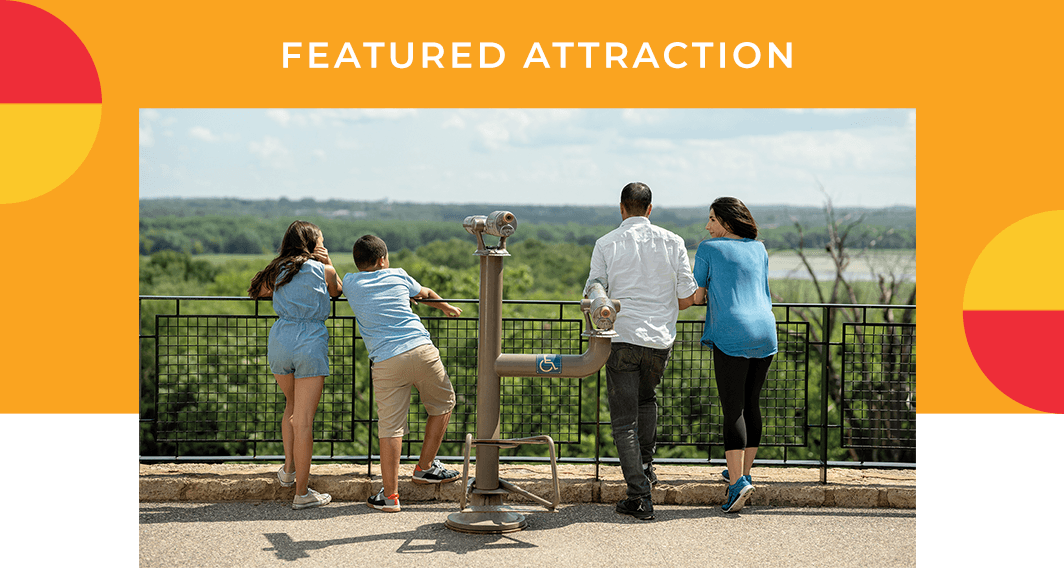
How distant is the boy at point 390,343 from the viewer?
436cm

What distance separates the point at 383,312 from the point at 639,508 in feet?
5.80

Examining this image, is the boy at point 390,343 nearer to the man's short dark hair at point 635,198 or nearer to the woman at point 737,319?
the man's short dark hair at point 635,198

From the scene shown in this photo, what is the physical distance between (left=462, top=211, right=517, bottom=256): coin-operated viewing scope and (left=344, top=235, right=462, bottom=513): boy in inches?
17.2

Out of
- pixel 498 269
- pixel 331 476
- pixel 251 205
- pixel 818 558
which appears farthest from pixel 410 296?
pixel 251 205

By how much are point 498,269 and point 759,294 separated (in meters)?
1.45

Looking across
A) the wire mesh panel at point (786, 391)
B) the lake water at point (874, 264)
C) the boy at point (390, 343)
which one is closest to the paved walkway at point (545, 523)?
the wire mesh panel at point (786, 391)

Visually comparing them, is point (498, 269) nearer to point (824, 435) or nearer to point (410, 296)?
point (410, 296)

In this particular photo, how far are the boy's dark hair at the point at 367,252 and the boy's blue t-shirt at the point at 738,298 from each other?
175 centimetres

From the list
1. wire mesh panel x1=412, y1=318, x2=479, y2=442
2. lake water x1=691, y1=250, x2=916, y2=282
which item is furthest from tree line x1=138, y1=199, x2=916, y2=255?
wire mesh panel x1=412, y1=318, x2=479, y2=442

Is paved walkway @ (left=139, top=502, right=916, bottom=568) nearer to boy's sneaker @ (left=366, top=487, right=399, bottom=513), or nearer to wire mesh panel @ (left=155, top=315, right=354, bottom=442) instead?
boy's sneaker @ (left=366, top=487, right=399, bottom=513)

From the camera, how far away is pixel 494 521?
422cm

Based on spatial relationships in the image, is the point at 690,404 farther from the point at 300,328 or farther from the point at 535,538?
the point at 300,328

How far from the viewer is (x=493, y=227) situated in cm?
418

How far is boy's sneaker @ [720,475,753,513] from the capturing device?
4523mm
